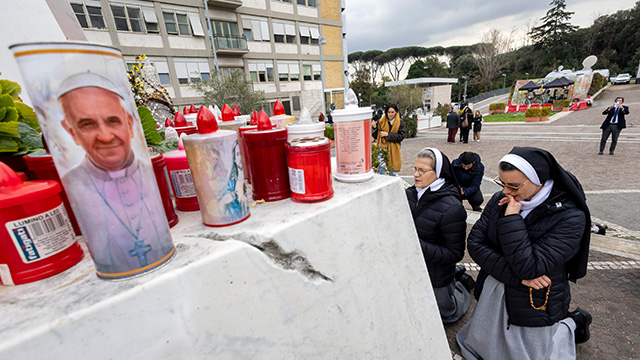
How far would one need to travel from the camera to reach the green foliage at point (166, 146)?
1288 mm

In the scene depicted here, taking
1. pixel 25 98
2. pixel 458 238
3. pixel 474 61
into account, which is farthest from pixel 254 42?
pixel 474 61

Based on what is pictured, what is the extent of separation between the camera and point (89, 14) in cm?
1505

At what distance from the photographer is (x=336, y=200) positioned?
131cm

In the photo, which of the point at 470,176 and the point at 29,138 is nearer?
the point at 29,138

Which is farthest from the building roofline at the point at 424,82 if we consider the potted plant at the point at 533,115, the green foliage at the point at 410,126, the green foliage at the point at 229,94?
the green foliage at the point at 229,94

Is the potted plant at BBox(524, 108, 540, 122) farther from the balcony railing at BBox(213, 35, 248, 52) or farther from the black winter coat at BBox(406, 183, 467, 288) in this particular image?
the balcony railing at BBox(213, 35, 248, 52)

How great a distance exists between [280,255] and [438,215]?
1.67 m

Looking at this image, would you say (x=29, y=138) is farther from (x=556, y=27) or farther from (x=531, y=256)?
(x=556, y=27)

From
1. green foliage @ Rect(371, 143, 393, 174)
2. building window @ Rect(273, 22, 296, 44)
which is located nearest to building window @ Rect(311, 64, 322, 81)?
building window @ Rect(273, 22, 296, 44)

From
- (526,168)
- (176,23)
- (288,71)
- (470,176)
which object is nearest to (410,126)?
(470,176)

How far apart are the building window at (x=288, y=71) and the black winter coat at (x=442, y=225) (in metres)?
22.0

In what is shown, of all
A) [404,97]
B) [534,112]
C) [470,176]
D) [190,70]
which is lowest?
[534,112]

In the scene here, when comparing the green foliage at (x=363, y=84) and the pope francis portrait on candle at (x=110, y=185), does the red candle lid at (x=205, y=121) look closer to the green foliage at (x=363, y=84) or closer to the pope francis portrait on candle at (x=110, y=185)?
the pope francis portrait on candle at (x=110, y=185)

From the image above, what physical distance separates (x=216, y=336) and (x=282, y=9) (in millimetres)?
24914
